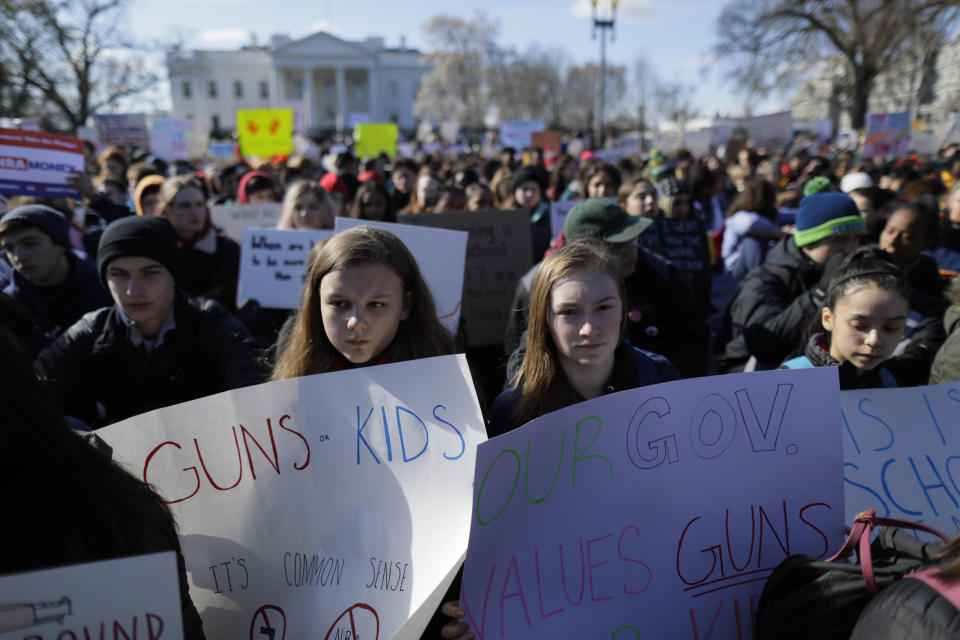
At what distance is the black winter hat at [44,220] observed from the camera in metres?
3.21

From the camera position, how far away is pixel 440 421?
1637mm

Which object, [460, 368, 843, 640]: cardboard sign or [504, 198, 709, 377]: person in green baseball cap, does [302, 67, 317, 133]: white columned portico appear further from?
[460, 368, 843, 640]: cardboard sign

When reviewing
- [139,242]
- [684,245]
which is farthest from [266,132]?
[139,242]

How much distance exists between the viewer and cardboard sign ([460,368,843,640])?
150 cm

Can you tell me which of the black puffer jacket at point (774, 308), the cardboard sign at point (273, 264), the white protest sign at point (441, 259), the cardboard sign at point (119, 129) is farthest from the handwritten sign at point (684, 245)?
the cardboard sign at point (119, 129)

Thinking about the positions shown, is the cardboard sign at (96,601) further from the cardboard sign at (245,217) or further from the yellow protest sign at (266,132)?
the yellow protest sign at (266,132)

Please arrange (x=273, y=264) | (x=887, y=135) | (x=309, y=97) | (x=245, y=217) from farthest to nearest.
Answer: (x=309, y=97)
(x=887, y=135)
(x=245, y=217)
(x=273, y=264)

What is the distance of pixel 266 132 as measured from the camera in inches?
462

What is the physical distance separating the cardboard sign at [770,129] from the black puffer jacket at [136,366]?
12415mm

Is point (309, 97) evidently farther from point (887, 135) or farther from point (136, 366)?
point (136, 366)

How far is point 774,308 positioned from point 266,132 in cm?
1057

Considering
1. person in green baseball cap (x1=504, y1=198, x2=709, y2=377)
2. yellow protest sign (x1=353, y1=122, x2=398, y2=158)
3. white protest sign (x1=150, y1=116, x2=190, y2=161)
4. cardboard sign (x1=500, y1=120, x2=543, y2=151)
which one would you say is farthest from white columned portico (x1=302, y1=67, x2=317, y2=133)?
person in green baseball cap (x1=504, y1=198, x2=709, y2=377)

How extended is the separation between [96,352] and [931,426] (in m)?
2.91

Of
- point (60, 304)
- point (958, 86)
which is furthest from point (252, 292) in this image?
point (958, 86)
